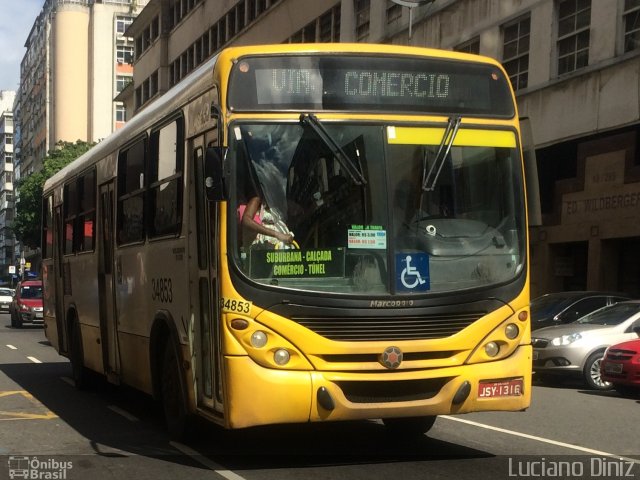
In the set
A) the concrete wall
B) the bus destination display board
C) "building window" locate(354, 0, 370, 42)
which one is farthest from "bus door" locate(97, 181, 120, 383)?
the concrete wall

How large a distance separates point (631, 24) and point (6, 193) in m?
123

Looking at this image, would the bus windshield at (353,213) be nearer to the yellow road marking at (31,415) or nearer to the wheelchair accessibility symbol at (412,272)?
the wheelchair accessibility symbol at (412,272)

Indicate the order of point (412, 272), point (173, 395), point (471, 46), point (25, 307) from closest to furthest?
1. point (412, 272)
2. point (173, 395)
3. point (471, 46)
4. point (25, 307)

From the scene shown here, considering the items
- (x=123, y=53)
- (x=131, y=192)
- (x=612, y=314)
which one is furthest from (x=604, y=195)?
(x=123, y=53)

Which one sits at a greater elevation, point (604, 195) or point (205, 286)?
point (604, 195)

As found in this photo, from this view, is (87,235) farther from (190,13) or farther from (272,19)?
(190,13)

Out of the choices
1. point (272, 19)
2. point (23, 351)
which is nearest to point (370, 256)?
point (23, 351)

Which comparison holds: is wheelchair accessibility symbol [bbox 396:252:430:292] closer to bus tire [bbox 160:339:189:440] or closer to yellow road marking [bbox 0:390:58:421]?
bus tire [bbox 160:339:189:440]

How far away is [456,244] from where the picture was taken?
7.80m

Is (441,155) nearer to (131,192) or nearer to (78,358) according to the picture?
(131,192)

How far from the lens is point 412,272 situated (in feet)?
25.0

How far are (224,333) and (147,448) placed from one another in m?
2.06

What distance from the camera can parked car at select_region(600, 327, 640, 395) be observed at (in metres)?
14.3

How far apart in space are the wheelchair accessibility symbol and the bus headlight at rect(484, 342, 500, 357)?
669 millimetres
